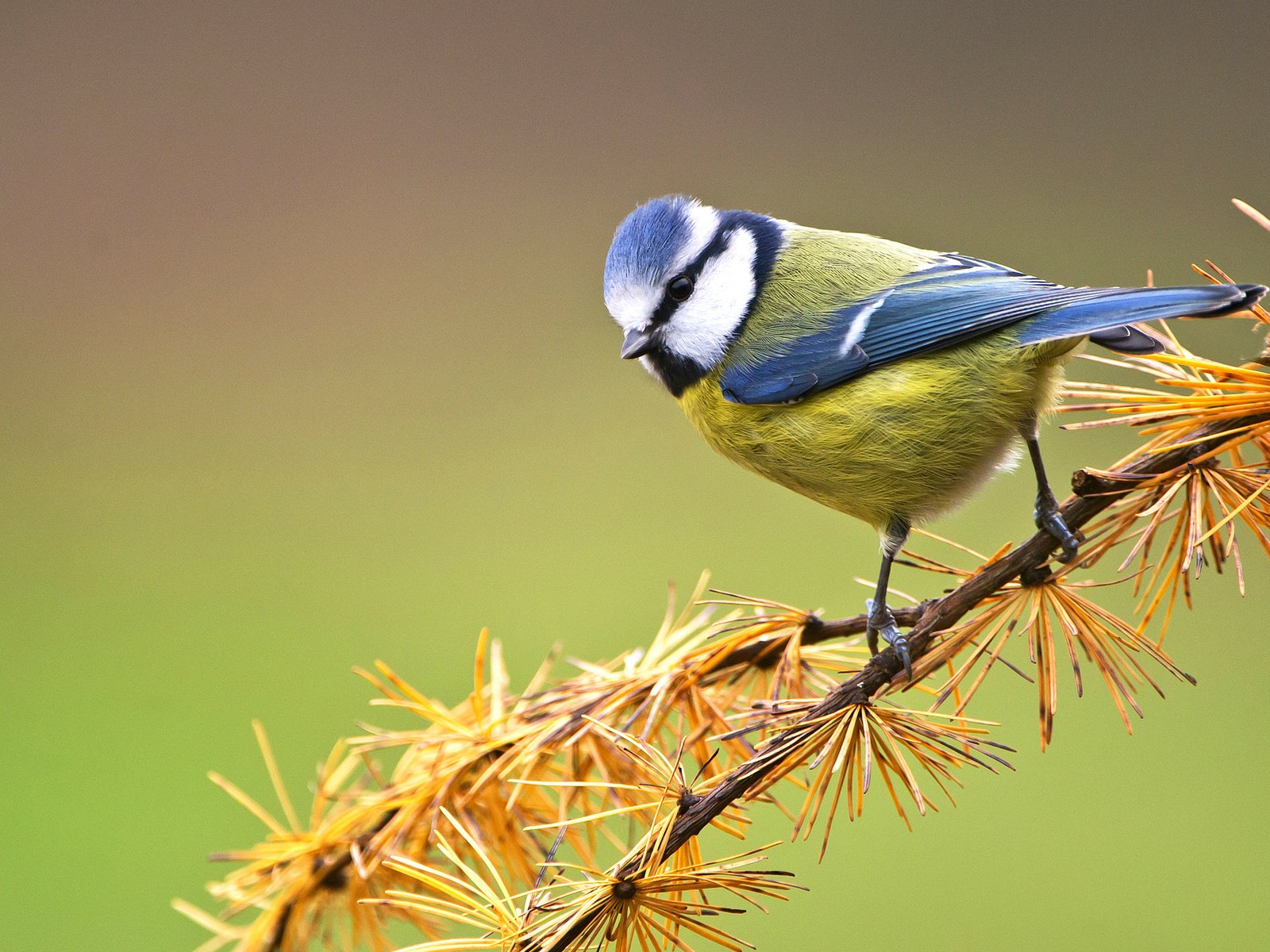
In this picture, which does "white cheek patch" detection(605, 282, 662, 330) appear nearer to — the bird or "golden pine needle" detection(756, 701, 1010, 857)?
the bird

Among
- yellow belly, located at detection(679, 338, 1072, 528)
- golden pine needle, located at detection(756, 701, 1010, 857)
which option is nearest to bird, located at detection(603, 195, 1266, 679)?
yellow belly, located at detection(679, 338, 1072, 528)

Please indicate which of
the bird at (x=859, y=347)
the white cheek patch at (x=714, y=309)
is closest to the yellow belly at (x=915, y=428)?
the bird at (x=859, y=347)

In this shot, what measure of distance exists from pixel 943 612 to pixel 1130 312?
258mm

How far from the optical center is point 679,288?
1.04 m

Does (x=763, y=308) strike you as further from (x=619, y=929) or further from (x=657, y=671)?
(x=619, y=929)

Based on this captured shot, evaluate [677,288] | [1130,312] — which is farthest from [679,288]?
[1130,312]

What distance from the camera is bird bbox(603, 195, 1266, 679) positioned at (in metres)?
0.83

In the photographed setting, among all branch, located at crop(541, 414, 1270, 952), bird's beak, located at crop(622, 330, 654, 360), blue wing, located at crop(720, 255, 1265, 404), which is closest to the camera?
branch, located at crop(541, 414, 1270, 952)

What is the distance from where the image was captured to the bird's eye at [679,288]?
1.03 m

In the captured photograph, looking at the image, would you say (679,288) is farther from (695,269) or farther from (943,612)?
(943,612)

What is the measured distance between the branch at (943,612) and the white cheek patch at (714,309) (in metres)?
0.43

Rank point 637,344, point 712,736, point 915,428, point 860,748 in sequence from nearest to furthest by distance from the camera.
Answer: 1. point 860,748
2. point 712,736
3. point 915,428
4. point 637,344

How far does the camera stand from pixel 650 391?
295cm

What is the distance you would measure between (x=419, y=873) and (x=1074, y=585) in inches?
14.7
